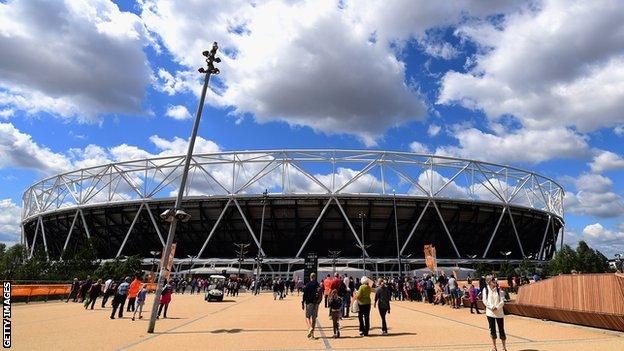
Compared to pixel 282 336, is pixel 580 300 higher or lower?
higher

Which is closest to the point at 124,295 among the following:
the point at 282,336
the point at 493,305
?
the point at 282,336

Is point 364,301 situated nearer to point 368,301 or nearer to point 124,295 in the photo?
point 368,301

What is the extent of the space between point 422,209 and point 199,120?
44.8 m

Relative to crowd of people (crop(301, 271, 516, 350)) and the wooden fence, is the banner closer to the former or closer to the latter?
crowd of people (crop(301, 271, 516, 350))

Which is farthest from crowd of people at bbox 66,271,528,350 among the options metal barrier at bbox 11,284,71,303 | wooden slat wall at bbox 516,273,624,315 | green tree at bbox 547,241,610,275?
green tree at bbox 547,241,610,275

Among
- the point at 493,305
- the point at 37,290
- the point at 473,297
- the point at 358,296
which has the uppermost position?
the point at 493,305

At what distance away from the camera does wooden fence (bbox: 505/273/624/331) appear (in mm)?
10239

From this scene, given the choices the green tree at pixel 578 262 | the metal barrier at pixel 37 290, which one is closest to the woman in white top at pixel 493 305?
the metal barrier at pixel 37 290

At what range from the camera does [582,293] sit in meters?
11.5

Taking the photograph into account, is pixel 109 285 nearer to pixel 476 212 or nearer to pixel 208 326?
pixel 208 326

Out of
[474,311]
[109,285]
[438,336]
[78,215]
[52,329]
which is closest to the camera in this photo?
[438,336]

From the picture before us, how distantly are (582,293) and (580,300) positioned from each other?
222 millimetres

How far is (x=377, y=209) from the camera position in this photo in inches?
2128

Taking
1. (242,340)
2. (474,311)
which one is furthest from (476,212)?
(242,340)
